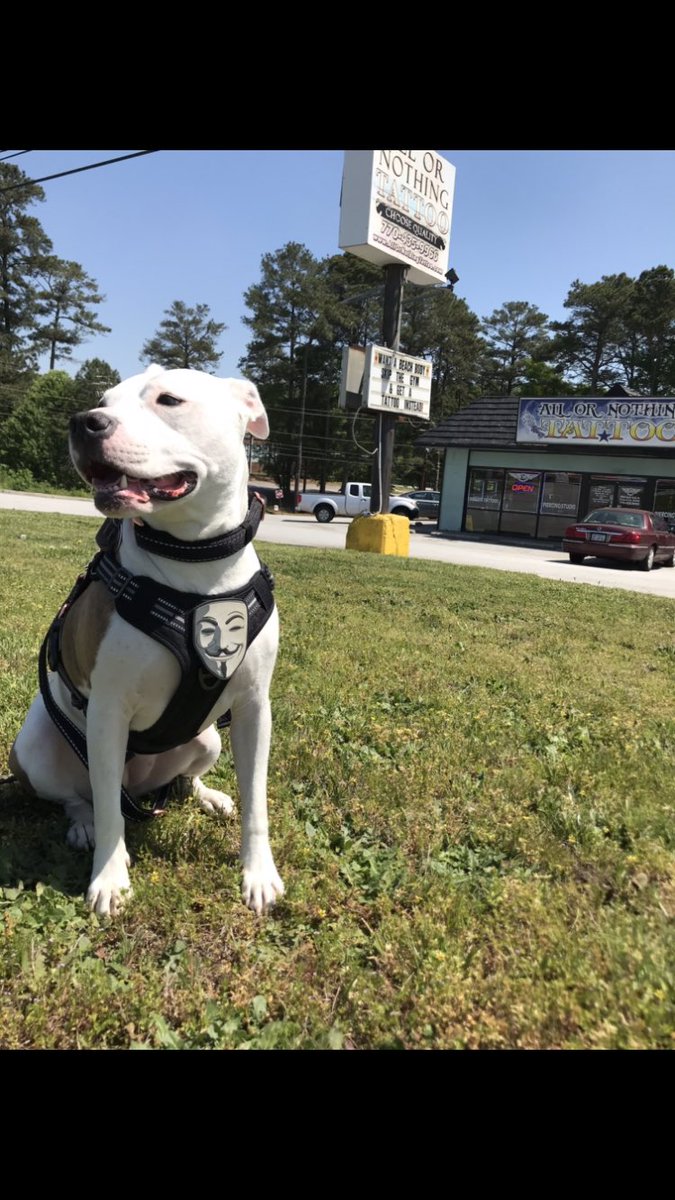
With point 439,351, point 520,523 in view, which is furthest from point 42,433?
point 439,351

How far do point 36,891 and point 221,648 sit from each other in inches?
42.0

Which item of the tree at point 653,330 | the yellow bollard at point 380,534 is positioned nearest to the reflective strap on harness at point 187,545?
the yellow bollard at point 380,534

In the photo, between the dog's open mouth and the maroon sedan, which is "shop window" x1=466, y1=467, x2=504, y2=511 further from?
the dog's open mouth

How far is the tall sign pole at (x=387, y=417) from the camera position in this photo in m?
17.1

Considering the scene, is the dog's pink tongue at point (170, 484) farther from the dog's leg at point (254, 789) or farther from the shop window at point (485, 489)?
the shop window at point (485, 489)

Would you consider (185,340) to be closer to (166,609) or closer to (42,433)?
(42,433)

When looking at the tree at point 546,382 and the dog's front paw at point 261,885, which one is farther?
the tree at point 546,382

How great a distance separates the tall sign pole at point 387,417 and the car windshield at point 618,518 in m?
6.50

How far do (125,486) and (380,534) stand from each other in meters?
14.0

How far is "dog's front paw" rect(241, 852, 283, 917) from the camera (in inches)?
92.6

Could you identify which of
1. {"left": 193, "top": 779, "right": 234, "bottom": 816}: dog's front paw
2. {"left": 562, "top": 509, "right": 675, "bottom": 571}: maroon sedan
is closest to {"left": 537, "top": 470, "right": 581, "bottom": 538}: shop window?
{"left": 562, "top": 509, "right": 675, "bottom": 571}: maroon sedan
